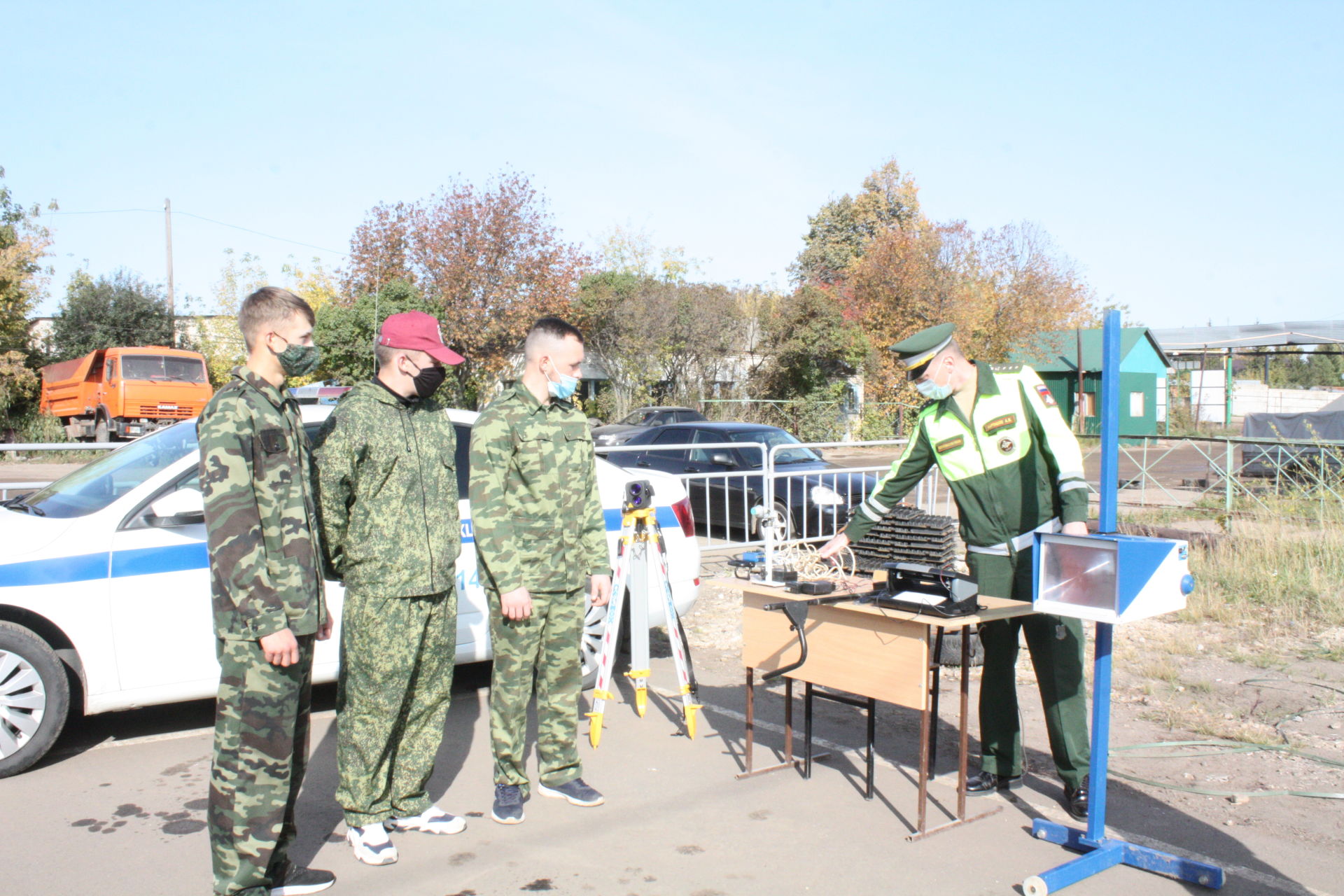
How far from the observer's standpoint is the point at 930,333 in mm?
4395

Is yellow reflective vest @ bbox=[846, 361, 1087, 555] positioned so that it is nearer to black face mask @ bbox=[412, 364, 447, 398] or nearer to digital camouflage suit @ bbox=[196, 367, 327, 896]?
black face mask @ bbox=[412, 364, 447, 398]

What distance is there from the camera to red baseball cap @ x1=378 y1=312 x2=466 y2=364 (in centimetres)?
387

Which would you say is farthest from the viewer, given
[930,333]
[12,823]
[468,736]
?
[468,736]

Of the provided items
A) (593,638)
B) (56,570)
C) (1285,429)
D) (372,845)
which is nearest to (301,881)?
(372,845)

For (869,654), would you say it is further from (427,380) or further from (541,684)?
(427,380)

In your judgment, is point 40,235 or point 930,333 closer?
point 930,333

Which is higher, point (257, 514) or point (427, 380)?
point (427, 380)

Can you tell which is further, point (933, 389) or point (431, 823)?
point (933, 389)

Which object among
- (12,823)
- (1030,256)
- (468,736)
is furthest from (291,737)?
(1030,256)

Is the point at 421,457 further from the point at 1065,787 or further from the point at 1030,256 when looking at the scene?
the point at 1030,256

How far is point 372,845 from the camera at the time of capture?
3801mm

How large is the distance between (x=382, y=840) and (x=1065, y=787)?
9.66 feet

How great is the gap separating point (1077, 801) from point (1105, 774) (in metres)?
0.75

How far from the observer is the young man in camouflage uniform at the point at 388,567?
12.3ft
